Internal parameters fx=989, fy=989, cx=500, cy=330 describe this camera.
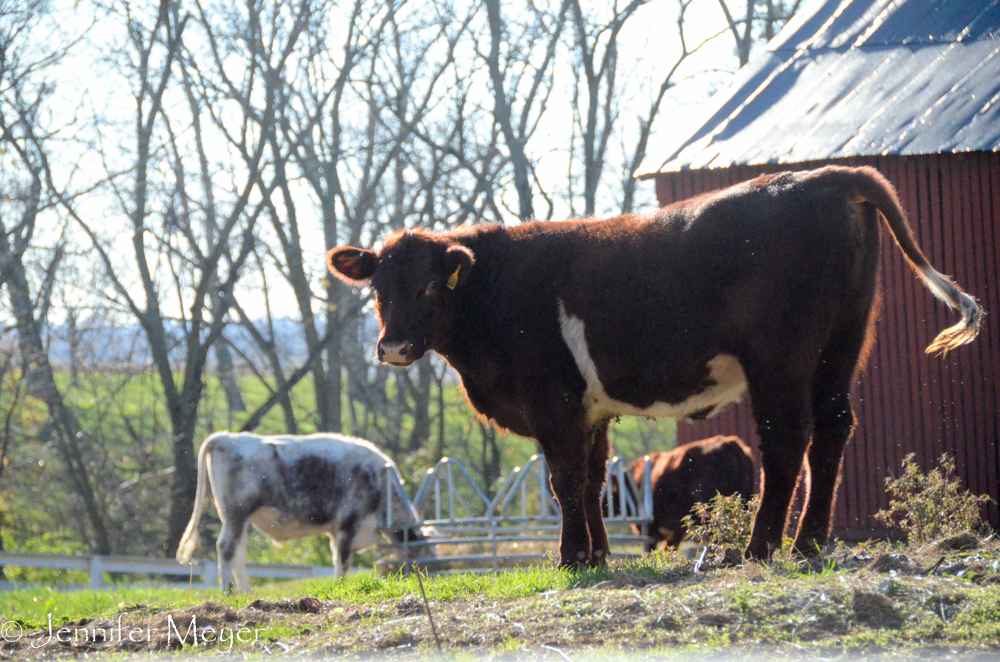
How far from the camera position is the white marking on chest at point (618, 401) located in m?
5.80

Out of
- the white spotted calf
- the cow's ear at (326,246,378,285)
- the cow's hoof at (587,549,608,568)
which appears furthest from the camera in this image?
the white spotted calf

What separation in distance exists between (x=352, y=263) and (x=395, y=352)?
1.14 m

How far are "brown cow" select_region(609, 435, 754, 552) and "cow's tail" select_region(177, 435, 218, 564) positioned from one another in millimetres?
4695

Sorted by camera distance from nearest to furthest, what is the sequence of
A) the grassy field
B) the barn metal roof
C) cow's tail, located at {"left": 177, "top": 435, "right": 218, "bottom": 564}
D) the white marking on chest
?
the grassy field → the white marking on chest → the barn metal roof → cow's tail, located at {"left": 177, "top": 435, "right": 218, "bottom": 564}

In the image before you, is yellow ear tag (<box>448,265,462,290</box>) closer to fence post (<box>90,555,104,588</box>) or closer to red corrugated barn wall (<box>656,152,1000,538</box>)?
red corrugated barn wall (<box>656,152,1000,538</box>)

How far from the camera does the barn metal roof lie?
9.30 m

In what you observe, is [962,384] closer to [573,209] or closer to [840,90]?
[840,90]

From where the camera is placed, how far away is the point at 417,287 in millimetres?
6098

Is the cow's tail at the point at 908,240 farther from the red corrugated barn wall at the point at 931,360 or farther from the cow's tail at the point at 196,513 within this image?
the cow's tail at the point at 196,513

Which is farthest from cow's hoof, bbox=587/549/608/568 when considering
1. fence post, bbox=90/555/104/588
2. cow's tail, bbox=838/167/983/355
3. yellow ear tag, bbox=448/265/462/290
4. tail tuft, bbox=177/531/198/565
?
fence post, bbox=90/555/104/588

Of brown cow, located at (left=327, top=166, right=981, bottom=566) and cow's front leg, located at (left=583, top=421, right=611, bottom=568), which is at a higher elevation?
brown cow, located at (left=327, top=166, right=981, bottom=566)

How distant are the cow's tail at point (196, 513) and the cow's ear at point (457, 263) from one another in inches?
234

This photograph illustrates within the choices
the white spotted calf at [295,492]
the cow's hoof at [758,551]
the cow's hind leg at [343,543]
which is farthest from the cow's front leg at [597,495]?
the cow's hind leg at [343,543]

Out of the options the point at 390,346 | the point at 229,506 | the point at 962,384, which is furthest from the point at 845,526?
the point at 229,506
